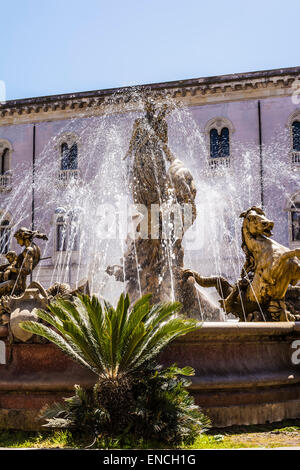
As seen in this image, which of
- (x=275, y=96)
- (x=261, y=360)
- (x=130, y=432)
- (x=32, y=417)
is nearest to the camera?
(x=130, y=432)

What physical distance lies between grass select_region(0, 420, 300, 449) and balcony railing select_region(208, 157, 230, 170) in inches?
854

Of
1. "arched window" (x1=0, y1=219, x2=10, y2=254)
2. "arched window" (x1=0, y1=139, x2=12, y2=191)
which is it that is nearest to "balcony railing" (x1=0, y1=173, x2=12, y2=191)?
"arched window" (x1=0, y1=139, x2=12, y2=191)

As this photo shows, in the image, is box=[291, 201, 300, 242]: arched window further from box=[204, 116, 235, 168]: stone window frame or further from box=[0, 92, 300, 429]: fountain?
box=[0, 92, 300, 429]: fountain

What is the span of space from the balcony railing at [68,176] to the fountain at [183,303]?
729 inches

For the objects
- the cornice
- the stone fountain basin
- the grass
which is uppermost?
the cornice

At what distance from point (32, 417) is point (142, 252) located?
3874 mm

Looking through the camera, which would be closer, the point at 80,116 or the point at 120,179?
the point at 120,179

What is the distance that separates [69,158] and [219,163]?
7287 mm

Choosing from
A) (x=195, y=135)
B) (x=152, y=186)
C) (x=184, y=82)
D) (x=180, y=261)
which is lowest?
(x=180, y=261)

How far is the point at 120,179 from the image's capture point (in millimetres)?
27766

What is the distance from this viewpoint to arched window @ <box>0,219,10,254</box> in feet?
99.0
